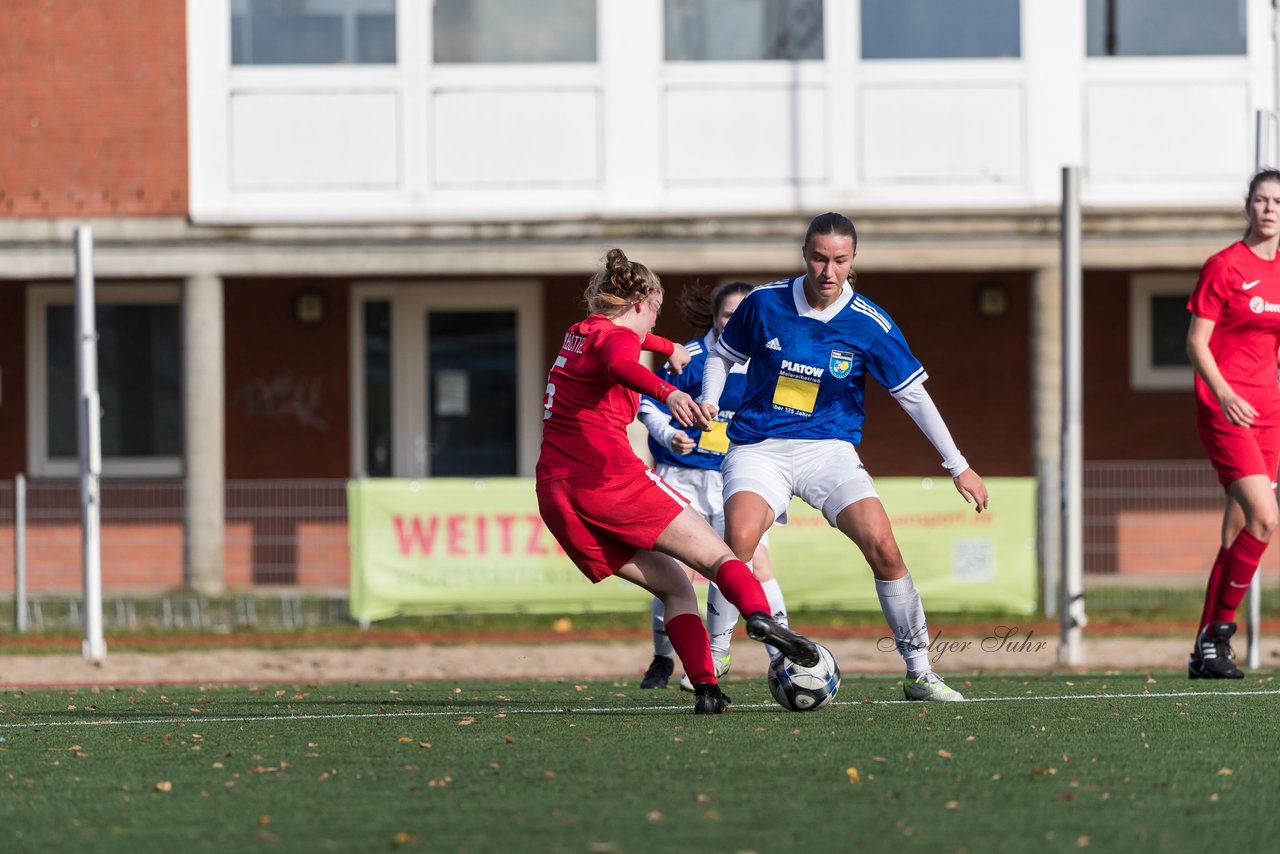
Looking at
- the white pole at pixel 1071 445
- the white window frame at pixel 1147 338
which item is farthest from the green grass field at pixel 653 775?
the white window frame at pixel 1147 338

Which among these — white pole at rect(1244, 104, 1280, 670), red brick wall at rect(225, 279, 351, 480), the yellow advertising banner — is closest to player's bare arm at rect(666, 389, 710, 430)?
white pole at rect(1244, 104, 1280, 670)

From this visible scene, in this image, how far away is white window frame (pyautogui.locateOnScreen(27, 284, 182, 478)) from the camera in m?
18.6

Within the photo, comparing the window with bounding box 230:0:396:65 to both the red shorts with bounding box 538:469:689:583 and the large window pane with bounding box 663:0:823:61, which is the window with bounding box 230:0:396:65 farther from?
the red shorts with bounding box 538:469:689:583

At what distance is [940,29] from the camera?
1716cm

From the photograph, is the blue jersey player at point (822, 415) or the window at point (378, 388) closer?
the blue jersey player at point (822, 415)

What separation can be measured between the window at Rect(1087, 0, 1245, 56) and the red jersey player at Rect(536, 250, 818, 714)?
1153cm

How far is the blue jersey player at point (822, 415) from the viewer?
7211mm

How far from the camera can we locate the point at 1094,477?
1625 cm

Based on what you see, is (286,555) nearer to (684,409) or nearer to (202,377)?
(202,377)

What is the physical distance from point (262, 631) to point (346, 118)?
4826 millimetres

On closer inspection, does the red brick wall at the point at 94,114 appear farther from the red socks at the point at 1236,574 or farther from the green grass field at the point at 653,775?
the red socks at the point at 1236,574

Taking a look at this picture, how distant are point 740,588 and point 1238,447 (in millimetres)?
3052

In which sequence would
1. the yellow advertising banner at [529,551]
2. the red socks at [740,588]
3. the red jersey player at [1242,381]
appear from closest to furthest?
the red socks at [740,588]
the red jersey player at [1242,381]
the yellow advertising banner at [529,551]

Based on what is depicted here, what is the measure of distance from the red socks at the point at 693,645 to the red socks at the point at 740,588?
29cm
